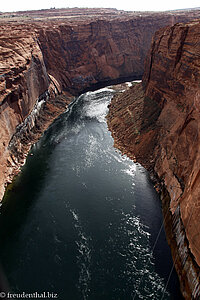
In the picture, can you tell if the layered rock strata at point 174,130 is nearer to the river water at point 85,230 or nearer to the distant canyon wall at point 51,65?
the river water at point 85,230

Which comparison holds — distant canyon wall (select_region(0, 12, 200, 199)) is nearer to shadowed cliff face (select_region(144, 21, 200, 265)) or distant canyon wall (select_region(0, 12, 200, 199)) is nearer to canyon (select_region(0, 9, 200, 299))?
canyon (select_region(0, 9, 200, 299))

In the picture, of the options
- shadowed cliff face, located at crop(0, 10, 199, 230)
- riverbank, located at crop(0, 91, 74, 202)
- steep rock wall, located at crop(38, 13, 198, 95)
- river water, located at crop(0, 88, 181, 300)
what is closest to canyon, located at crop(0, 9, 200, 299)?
riverbank, located at crop(0, 91, 74, 202)

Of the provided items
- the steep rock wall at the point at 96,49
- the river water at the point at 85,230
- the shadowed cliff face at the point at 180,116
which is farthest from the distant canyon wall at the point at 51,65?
the shadowed cliff face at the point at 180,116

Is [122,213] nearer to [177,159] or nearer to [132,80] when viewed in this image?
[177,159]

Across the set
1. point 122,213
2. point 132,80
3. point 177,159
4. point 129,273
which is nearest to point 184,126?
point 177,159

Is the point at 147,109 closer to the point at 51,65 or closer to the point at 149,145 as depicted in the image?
the point at 149,145

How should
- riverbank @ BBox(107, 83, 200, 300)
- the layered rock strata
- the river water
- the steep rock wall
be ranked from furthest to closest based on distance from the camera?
the steep rock wall, the layered rock strata, the river water, riverbank @ BBox(107, 83, 200, 300)

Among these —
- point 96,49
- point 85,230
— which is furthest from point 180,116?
point 96,49
